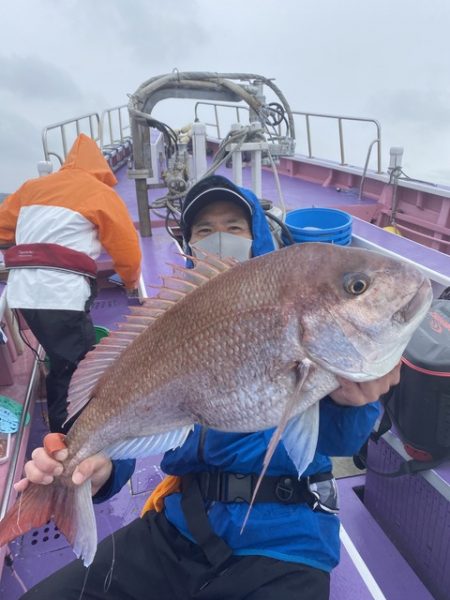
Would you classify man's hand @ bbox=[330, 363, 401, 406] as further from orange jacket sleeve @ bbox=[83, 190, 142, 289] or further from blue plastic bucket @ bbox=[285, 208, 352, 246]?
orange jacket sleeve @ bbox=[83, 190, 142, 289]

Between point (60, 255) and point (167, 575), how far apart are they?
2.39 metres

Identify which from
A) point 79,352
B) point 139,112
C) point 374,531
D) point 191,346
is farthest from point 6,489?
point 139,112

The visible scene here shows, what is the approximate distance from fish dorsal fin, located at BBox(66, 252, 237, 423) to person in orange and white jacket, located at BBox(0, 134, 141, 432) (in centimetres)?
188

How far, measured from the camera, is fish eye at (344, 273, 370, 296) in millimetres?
1114

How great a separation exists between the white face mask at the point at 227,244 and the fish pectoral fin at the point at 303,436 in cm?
97

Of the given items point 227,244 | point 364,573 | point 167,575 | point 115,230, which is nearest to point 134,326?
point 227,244

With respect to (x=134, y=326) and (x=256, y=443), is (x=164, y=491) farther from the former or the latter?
(x=134, y=326)

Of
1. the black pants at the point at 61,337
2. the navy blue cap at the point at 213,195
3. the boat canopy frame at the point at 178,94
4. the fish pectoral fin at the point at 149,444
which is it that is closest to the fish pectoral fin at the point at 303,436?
the fish pectoral fin at the point at 149,444

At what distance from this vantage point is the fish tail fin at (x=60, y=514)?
1333 mm

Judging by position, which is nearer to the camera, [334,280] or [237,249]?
[334,280]

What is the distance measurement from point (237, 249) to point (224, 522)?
1.16 m

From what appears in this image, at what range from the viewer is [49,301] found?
10.6ft

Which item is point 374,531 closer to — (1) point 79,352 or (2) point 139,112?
(1) point 79,352

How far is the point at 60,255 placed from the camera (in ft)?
10.6
